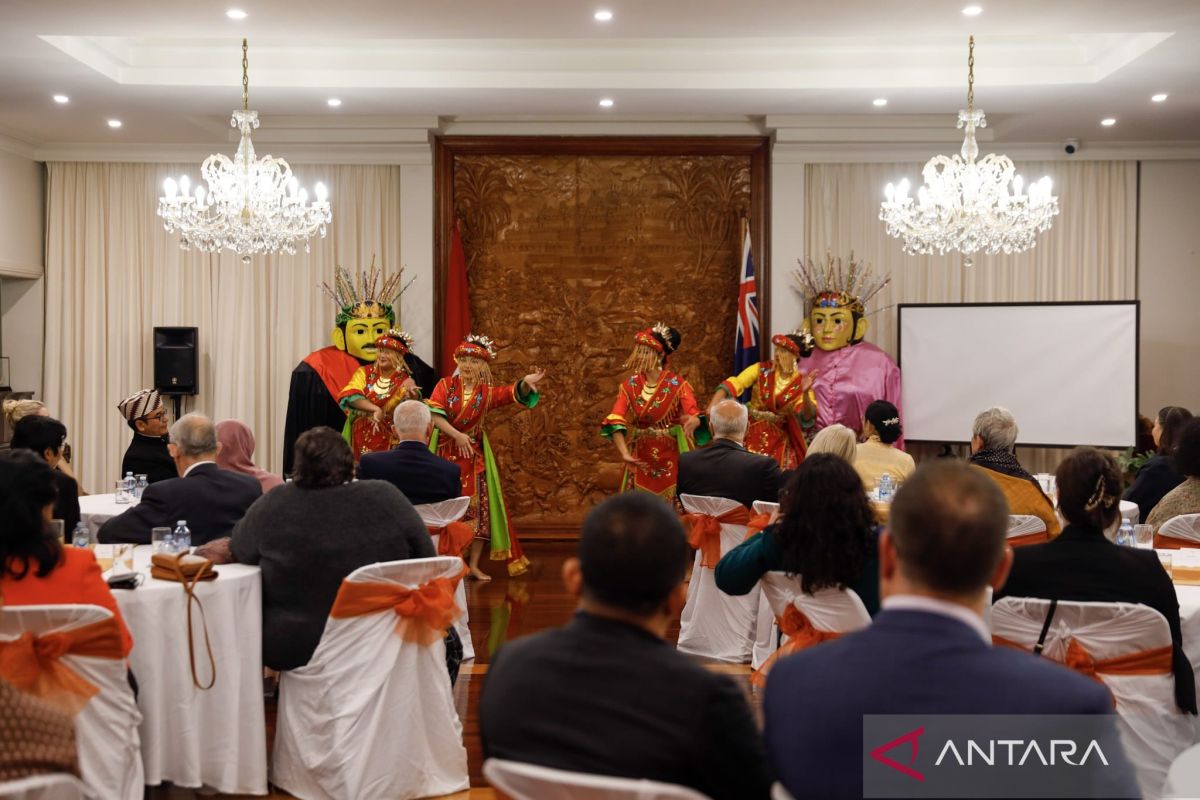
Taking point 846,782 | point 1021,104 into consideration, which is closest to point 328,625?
point 846,782

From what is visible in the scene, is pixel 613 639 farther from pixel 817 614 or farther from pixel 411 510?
pixel 411 510

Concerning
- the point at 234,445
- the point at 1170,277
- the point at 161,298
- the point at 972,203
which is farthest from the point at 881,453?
the point at 161,298

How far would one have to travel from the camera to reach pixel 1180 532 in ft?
13.9

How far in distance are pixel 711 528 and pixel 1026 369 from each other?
4.27m

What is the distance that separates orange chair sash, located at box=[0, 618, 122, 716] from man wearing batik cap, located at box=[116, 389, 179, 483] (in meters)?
2.85

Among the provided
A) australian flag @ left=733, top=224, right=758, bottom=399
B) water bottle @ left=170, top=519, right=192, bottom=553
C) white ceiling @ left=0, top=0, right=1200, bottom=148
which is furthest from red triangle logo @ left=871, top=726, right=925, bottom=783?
australian flag @ left=733, top=224, right=758, bottom=399

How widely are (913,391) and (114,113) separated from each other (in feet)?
21.2

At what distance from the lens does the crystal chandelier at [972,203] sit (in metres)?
6.32

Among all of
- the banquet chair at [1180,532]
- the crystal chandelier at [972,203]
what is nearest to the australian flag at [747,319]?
the crystal chandelier at [972,203]

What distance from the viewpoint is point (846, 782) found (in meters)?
1.50

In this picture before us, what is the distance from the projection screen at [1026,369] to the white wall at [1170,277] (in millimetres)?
889

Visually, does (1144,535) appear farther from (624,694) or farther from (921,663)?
(624,694)

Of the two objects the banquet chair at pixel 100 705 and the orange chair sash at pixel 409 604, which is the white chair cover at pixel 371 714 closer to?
the orange chair sash at pixel 409 604

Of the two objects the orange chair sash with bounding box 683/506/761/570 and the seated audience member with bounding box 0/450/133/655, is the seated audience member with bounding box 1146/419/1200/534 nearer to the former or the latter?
the orange chair sash with bounding box 683/506/761/570
